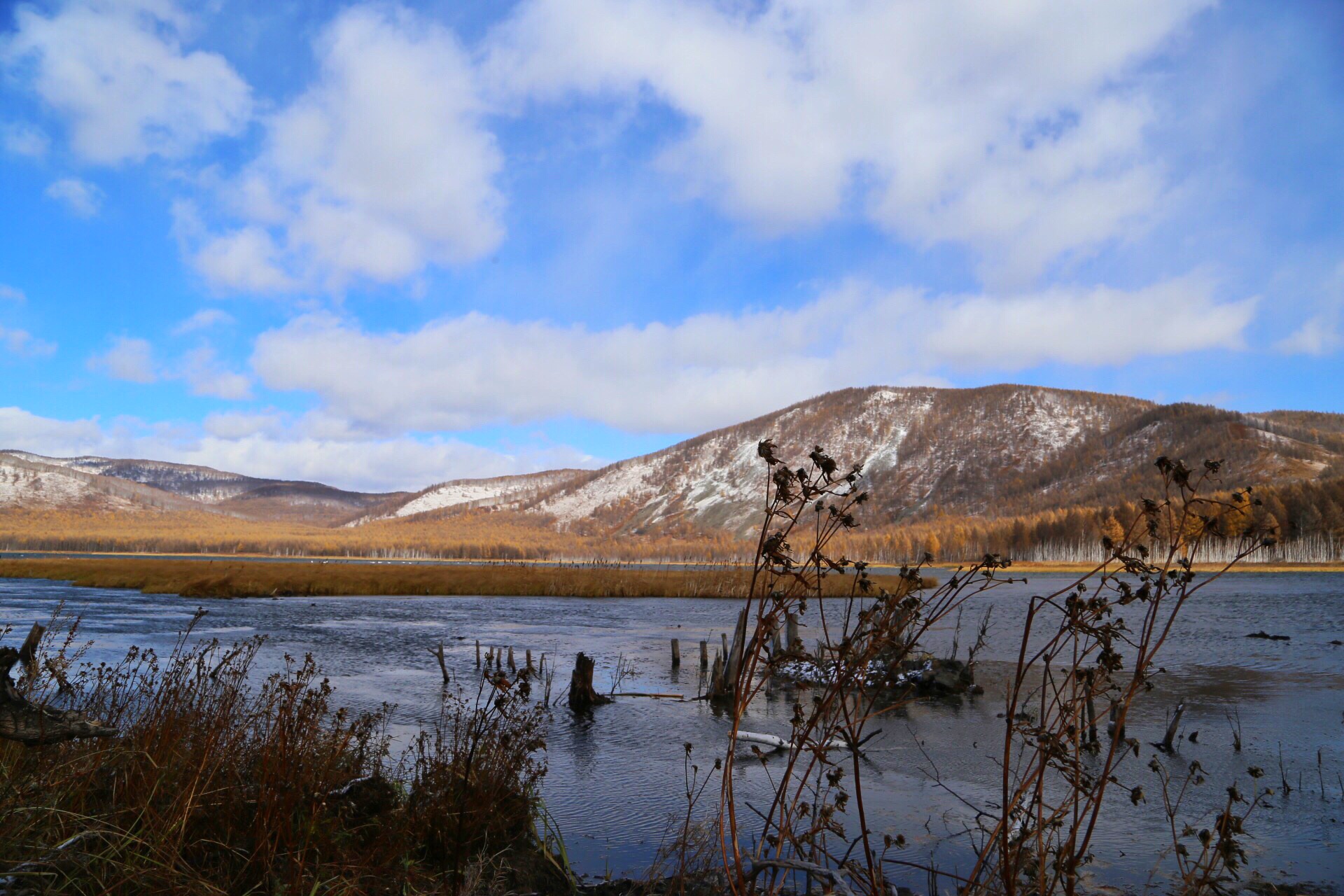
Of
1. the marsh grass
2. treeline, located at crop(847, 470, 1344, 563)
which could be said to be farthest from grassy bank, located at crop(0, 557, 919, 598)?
the marsh grass

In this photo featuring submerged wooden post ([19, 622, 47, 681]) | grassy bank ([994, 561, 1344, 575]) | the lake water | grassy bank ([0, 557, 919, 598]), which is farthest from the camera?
grassy bank ([994, 561, 1344, 575])

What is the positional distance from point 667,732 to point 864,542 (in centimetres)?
16863

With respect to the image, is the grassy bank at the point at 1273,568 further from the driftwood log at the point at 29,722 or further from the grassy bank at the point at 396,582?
the driftwood log at the point at 29,722

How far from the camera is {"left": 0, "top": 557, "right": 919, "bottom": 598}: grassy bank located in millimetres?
50812

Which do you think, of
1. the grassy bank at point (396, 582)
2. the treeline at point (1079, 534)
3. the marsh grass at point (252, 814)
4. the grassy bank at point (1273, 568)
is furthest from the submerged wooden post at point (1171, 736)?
the grassy bank at point (1273, 568)

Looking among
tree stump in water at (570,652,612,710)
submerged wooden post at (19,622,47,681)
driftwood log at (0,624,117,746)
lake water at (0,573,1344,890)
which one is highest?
driftwood log at (0,624,117,746)

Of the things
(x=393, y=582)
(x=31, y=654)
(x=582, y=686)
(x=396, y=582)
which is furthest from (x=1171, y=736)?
(x=393, y=582)

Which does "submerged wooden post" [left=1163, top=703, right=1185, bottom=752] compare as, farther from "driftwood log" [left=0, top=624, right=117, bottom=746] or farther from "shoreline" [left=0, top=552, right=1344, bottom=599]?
"shoreline" [left=0, top=552, right=1344, bottom=599]

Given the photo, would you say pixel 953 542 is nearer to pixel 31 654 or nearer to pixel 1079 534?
pixel 1079 534

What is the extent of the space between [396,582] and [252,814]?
55.5 meters

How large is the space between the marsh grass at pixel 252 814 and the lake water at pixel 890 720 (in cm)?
168

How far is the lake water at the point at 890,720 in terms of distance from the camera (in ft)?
28.6

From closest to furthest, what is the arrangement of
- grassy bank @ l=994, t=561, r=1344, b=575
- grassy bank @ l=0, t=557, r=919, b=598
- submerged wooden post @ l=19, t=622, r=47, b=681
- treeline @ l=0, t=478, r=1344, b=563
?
submerged wooden post @ l=19, t=622, r=47, b=681
grassy bank @ l=0, t=557, r=919, b=598
grassy bank @ l=994, t=561, r=1344, b=575
treeline @ l=0, t=478, r=1344, b=563

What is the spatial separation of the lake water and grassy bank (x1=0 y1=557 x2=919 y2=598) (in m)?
15.1
